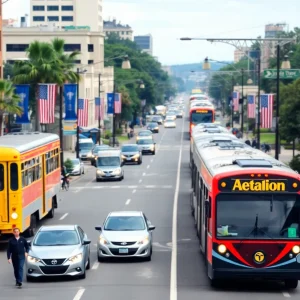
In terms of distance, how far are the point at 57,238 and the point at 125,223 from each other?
3673 millimetres

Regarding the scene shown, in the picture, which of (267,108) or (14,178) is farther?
(267,108)

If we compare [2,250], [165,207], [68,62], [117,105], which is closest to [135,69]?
[117,105]

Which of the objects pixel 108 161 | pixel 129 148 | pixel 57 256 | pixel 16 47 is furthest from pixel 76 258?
pixel 16 47

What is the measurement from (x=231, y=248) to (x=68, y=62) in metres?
47.3

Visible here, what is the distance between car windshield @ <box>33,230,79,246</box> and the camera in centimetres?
2577

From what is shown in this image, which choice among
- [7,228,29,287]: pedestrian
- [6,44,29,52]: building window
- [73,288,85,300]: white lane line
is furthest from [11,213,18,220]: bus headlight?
[6,44,29,52]: building window

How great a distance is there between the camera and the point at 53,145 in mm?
38656

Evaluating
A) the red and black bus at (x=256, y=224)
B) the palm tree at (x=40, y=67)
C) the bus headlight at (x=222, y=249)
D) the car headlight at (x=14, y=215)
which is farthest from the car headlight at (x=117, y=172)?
the bus headlight at (x=222, y=249)

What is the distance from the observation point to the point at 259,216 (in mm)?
22656

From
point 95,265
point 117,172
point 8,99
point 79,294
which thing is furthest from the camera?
point 117,172

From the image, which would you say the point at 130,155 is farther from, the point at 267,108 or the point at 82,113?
the point at 267,108

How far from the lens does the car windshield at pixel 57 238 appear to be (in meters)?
25.8

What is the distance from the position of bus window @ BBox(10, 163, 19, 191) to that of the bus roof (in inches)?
23.2

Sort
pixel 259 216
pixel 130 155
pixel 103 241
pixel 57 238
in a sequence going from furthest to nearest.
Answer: pixel 130 155 → pixel 103 241 → pixel 57 238 → pixel 259 216
